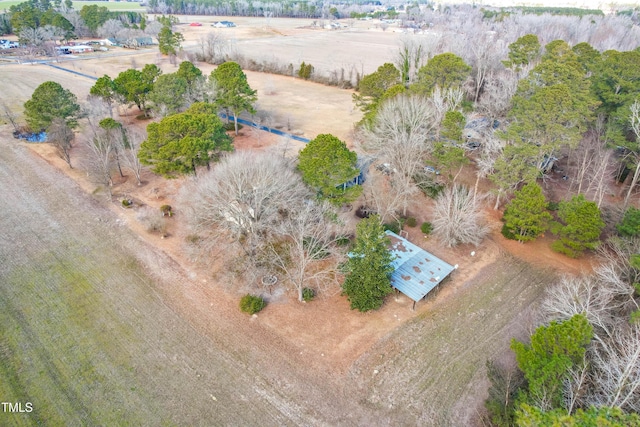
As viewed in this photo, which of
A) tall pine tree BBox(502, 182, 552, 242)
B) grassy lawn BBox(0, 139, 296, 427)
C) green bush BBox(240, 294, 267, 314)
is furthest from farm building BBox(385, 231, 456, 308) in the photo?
grassy lawn BBox(0, 139, 296, 427)

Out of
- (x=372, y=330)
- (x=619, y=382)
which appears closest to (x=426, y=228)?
(x=372, y=330)

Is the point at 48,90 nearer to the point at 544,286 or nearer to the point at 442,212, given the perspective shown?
the point at 442,212

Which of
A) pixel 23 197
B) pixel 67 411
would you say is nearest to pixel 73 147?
pixel 23 197

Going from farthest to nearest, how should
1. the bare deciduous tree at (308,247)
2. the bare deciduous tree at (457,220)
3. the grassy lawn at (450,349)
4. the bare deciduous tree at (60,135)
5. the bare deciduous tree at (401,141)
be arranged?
1. the bare deciduous tree at (60,135)
2. the bare deciduous tree at (401,141)
3. the bare deciduous tree at (457,220)
4. the bare deciduous tree at (308,247)
5. the grassy lawn at (450,349)

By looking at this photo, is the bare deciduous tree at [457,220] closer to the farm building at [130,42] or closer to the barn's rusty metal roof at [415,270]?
the barn's rusty metal roof at [415,270]

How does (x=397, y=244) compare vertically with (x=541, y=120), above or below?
below

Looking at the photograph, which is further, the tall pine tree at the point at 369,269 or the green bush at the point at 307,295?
the green bush at the point at 307,295

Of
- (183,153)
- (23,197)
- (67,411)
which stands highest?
(183,153)

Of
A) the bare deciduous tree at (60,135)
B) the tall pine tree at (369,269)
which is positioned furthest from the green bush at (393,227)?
the bare deciduous tree at (60,135)
